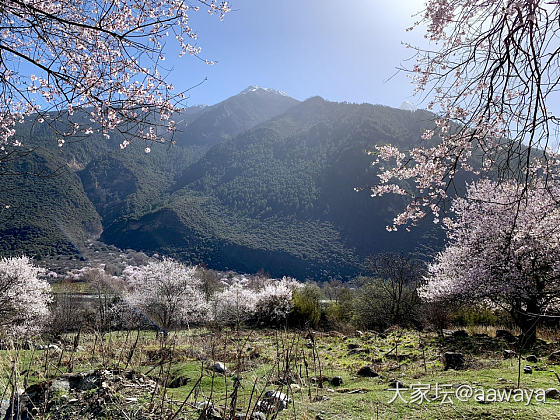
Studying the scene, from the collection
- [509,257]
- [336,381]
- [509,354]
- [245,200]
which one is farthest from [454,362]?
[245,200]

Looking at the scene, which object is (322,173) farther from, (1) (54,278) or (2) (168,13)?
(2) (168,13)

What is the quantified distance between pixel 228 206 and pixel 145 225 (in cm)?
2551

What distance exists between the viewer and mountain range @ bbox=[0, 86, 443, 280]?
77.8m

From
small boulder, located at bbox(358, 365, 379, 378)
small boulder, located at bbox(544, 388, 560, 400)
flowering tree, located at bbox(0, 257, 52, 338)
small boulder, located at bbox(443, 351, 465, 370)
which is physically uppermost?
small boulder, located at bbox(544, 388, 560, 400)

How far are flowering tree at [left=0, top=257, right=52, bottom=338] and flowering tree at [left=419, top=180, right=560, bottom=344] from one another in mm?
19346

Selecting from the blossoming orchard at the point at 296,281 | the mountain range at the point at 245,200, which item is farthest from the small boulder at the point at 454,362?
the mountain range at the point at 245,200

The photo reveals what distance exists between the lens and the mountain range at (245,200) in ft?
255

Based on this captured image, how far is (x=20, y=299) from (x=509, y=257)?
73.5ft

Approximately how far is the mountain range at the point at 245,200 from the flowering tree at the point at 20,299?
41261 millimetres

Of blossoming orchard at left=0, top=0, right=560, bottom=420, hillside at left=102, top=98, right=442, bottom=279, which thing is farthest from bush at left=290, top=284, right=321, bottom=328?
hillside at left=102, top=98, right=442, bottom=279

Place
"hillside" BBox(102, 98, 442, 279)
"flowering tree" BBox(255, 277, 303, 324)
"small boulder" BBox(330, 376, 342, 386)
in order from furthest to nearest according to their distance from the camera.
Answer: "hillside" BBox(102, 98, 442, 279) < "flowering tree" BBox(255, 277, 303, 324) < "small boulder" BBox(330, 376, 342, 386)

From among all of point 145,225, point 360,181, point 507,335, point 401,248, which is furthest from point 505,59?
point 145,225

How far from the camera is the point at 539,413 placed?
235 cm

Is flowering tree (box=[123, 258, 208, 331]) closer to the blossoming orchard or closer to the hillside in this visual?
the blossoming orchard
